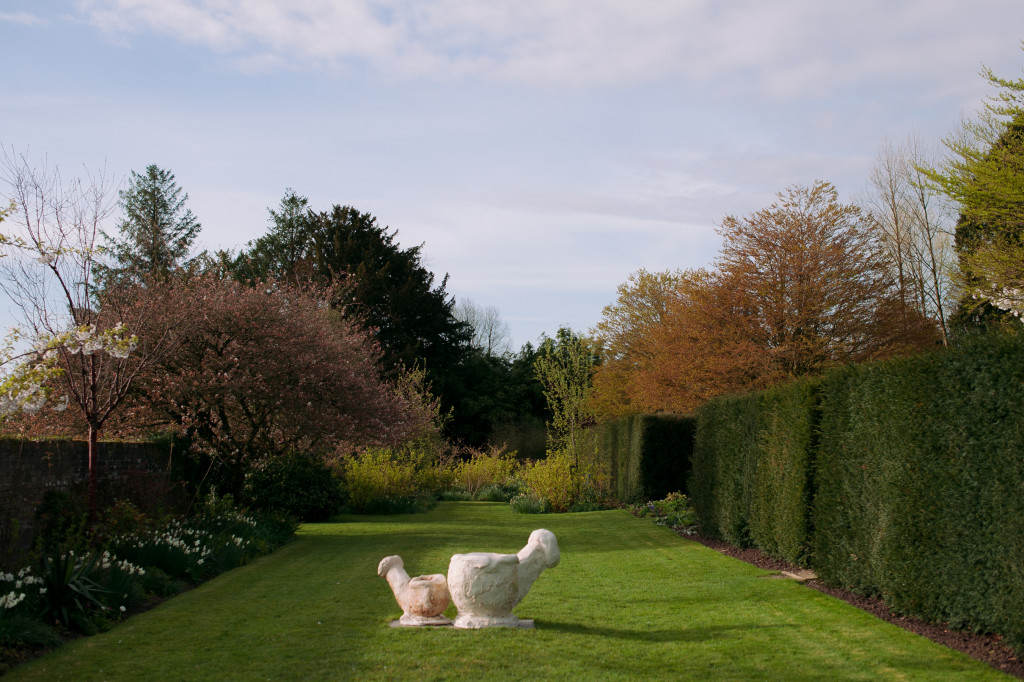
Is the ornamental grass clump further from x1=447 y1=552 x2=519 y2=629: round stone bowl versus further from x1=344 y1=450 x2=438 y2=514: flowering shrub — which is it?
x1=447 y1=552 x2=519 y2=629: round stone bowl

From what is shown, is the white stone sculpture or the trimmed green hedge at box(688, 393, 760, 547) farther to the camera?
the trimmed green hedge at box(688, 393, 760, 547)

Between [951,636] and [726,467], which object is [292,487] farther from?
[951,636]

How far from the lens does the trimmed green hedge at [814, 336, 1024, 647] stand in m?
5.31

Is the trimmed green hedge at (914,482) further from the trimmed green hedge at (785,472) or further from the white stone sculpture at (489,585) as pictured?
the white stone sculpture at (489,585)

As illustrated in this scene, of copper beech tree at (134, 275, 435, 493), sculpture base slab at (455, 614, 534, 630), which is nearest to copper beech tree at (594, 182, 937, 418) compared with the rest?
copper beech tree at (134, 275, 435, 493)

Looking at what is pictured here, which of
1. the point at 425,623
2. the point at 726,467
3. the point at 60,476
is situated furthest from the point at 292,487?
the point at 425,623

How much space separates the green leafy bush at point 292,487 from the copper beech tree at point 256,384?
23.9 inches

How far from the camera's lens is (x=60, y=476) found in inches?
319

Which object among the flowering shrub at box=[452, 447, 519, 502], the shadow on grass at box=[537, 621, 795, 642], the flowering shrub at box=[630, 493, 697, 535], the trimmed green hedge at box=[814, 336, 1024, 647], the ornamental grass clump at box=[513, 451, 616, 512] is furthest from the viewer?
the flowering shrub at box=[452, 447, 519, 502]

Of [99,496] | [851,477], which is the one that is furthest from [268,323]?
[851,477]

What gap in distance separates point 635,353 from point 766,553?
798 inches

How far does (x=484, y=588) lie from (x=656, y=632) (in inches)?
58.1

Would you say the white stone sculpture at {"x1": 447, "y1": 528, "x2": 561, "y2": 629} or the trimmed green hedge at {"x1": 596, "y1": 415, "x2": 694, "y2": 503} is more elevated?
the trimmed green hedge at {"x1": 596, "y1": 415, "x2": 694, "y2": 503}

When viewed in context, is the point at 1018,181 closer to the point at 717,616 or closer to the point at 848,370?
the point at 848,370
